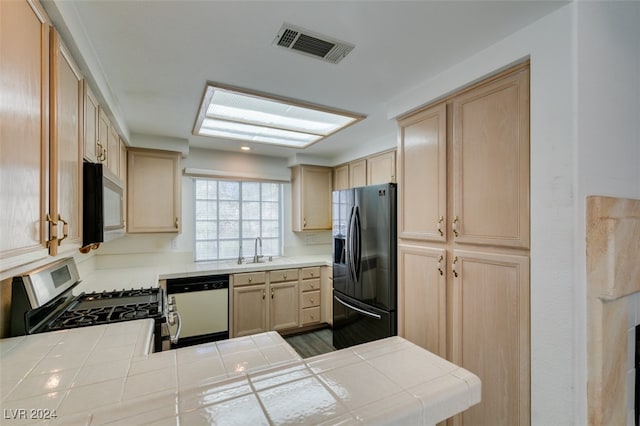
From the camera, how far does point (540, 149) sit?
1.28 m

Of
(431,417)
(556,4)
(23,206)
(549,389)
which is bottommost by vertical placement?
(549,389)

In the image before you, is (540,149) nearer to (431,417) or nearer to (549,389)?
(549,389)

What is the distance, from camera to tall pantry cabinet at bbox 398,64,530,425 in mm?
1386

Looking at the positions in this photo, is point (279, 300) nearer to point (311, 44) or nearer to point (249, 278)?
point (249, 278)

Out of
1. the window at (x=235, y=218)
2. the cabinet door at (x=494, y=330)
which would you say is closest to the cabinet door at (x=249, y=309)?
the window at (x=235, y=218)

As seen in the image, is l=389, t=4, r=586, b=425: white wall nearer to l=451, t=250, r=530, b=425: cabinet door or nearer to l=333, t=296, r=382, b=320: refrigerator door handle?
l=451, t=250, r=530, b=425: cabinet door

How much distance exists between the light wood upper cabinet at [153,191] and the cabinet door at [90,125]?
132cm

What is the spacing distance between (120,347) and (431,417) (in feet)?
3.96

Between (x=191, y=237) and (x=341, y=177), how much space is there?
2.10 m

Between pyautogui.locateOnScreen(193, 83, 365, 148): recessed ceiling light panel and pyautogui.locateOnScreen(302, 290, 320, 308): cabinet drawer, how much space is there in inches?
74.0

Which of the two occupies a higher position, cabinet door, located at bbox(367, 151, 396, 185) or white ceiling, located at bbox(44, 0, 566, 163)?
white ceiling, located at bbox(44, 0, 566, 163)

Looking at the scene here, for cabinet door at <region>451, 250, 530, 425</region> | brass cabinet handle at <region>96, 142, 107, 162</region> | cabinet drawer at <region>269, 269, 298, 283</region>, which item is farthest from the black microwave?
cabinet drawer at <region>269, 269, 298, 283</region>

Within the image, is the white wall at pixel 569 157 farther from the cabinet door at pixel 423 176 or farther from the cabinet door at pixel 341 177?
the cabinet door at pixel 341 177

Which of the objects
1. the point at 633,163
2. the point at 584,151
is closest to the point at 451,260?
the point at 584,151
